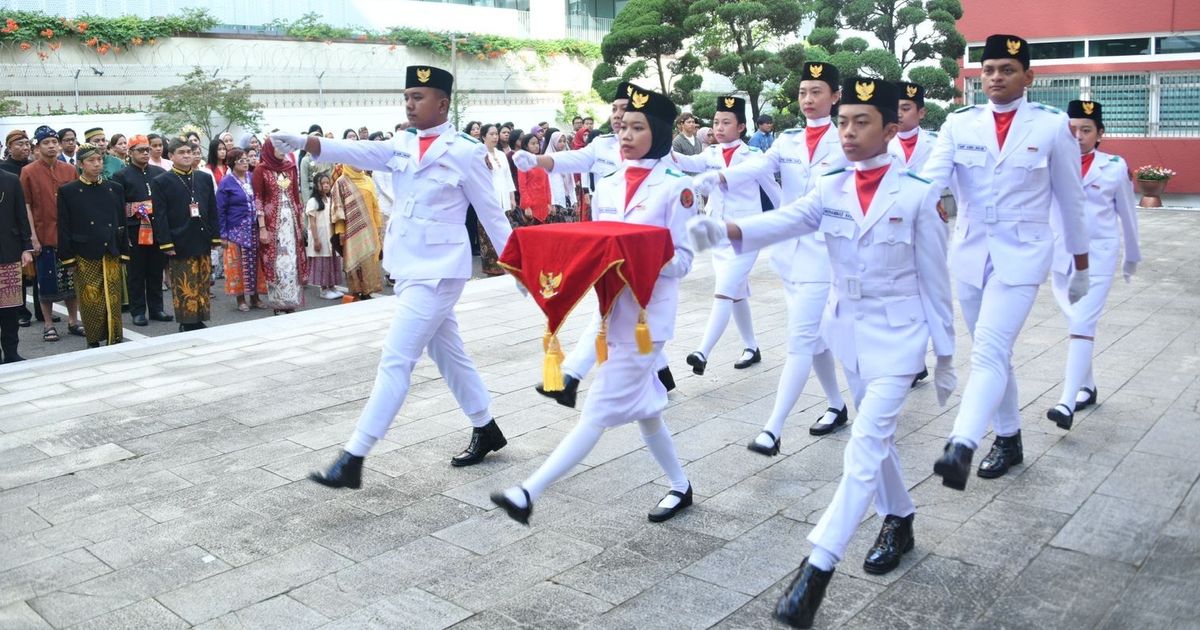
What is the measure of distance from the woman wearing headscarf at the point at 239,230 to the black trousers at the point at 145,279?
672mm

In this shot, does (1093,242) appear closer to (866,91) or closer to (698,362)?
(698,362)

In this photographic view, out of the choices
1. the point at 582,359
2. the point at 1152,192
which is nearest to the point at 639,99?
the point at 582,359

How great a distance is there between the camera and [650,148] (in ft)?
16.6

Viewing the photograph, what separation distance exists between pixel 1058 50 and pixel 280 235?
16.7 m

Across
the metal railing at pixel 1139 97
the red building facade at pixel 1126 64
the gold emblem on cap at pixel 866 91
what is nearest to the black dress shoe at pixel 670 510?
the gold emblem on cap at pixel 866 91

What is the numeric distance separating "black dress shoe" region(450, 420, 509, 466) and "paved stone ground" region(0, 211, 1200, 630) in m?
0.09

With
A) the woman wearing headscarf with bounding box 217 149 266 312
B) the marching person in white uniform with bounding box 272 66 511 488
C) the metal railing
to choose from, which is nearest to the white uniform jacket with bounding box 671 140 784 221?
the marching person in white uniform with bounding box 272 66 511 488

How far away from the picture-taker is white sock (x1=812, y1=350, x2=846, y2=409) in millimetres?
6203

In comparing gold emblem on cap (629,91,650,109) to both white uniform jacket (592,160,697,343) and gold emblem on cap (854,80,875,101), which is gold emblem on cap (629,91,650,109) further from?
gold emblem on cap (854,80,875,101)

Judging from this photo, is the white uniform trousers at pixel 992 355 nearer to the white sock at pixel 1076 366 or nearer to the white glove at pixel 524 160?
the white sock at pixel 1076 366

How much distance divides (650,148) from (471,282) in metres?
7.95

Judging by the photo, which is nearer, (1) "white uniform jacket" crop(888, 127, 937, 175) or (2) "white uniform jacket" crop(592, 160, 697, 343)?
(2) "white uniform jacket" crop(592, 160, 697, 343)

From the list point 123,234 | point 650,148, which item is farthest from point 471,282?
point 650,148

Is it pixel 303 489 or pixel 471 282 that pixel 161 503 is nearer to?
pixel 303 489
